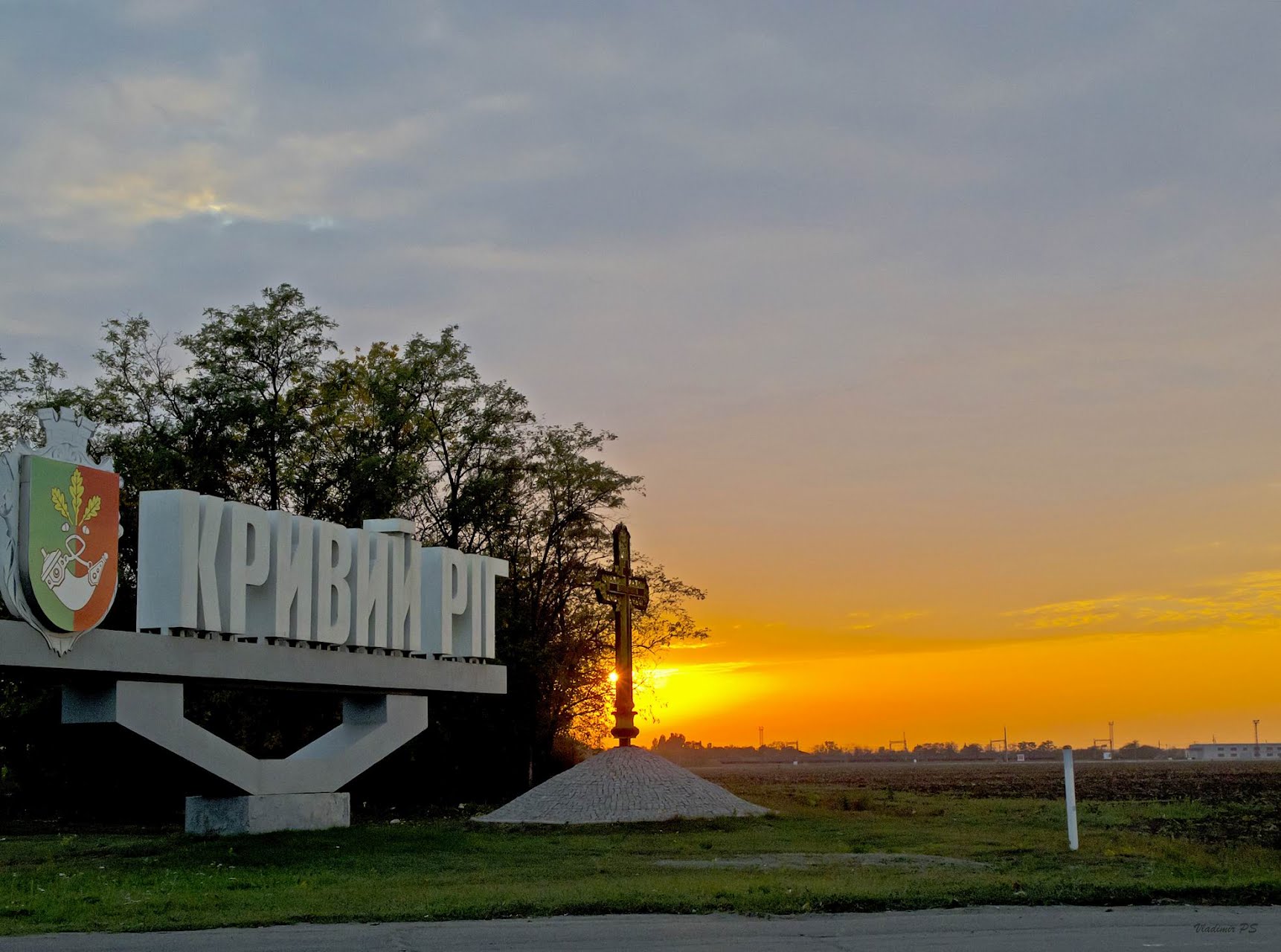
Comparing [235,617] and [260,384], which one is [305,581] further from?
[260,384]

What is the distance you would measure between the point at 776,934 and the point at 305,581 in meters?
16.5

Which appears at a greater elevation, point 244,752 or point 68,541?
point 68,541

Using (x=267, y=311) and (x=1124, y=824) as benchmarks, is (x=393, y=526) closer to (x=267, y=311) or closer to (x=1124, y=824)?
(x=267, y=311)

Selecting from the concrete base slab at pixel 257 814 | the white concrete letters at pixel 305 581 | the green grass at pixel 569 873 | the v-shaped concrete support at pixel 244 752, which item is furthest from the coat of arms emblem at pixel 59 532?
the concrete base slab at pixel 257 814

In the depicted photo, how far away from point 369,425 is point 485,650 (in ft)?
50.8

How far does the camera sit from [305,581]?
27422 millimetres

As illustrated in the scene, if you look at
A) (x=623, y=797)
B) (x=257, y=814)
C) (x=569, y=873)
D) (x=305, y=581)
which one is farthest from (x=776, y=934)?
(x=623, y=797)

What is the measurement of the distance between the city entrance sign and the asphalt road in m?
9.15

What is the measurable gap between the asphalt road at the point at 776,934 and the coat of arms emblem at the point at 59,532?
8648mm

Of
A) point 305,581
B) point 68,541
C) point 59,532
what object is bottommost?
point 305,581

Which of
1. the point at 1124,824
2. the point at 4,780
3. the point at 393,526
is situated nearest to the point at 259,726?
the point at 4,780

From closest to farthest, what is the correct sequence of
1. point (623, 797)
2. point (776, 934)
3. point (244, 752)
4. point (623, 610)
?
point (776, 934) → point (244, 752) → point (623, 797) → point (623, 610)

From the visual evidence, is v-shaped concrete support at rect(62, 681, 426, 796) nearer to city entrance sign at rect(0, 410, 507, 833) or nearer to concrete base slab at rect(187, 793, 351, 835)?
city entrance sign at rect(0, 410, 507, 833)

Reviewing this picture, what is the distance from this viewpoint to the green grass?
50.7 ft
